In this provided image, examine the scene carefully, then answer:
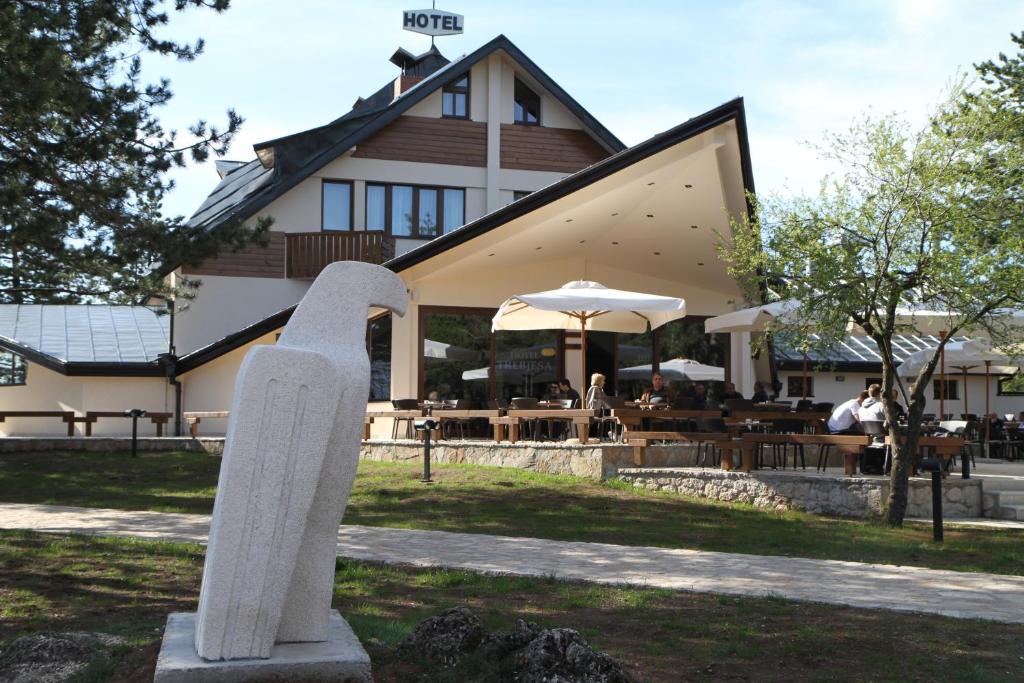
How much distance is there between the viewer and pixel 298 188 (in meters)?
22.6

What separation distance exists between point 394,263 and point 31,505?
7.45m

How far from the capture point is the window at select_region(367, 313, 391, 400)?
19594 millimetres

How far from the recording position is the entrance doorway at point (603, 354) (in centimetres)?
2133

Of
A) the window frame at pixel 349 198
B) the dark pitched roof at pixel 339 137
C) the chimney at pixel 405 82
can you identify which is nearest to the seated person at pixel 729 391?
the dark pitched roof at pixel 339 137

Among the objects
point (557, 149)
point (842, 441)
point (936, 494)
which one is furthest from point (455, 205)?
point (936, 494)

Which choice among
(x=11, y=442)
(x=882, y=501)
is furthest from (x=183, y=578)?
(x=11, y=442)

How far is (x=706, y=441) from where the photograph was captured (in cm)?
1316

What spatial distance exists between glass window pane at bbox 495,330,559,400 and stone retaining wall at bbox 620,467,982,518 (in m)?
7.64

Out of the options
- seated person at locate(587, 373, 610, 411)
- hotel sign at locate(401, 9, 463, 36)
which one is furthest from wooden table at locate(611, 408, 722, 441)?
hotel sign at locate(401, 9, 463, 36)

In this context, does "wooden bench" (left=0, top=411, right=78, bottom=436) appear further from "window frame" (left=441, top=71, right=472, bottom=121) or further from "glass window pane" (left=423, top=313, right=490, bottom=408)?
"window frame" (left=441, top=71, right=472, bottom=121)

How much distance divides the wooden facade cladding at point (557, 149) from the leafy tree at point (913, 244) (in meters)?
13.7

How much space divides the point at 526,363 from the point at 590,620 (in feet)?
46.4

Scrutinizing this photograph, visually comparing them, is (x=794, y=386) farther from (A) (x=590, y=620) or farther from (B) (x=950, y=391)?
(A) (x=590, y=620)

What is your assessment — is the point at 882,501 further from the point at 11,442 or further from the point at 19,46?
the point at 11,442
